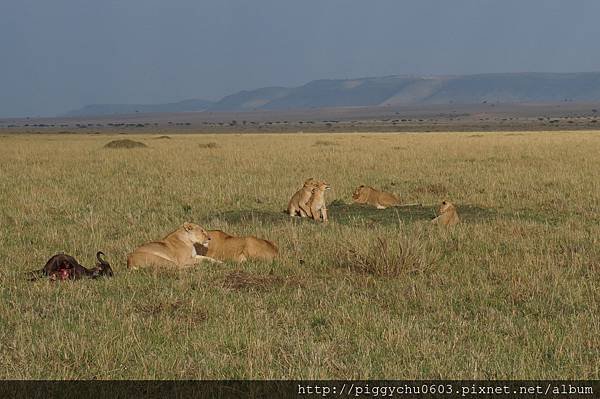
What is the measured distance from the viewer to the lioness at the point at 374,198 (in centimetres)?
1555

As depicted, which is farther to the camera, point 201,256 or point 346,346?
point 201,256

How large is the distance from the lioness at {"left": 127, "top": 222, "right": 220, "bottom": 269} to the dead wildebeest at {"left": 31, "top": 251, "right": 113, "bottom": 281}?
1.25 ft

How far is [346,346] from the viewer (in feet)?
20.3

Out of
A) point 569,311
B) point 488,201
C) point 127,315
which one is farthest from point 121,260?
point 488,201

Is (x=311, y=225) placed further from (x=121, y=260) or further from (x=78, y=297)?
(x=78, y=297)

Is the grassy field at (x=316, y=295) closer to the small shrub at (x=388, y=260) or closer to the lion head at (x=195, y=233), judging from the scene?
the small shrub at (x=388, y=260)

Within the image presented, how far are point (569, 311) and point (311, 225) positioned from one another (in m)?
6.24

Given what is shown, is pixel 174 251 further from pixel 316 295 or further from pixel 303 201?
pixel 303 201

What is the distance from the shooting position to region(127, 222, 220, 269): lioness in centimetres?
907

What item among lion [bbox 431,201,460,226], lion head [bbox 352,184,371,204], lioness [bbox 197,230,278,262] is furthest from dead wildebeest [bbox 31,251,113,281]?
lion head [bbox 352,184,371,204]

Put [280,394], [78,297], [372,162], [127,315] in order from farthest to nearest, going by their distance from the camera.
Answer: [372,162] < [78,297] < [127,315] < [280,394]

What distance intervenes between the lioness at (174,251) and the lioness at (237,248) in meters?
0.19

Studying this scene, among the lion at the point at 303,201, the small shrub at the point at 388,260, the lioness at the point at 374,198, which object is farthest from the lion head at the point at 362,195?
the small shrub at the point at 388,260

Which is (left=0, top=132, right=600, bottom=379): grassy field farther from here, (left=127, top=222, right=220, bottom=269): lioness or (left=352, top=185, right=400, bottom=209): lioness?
(left=352, top=185, right=400, bottom=209): lioness
